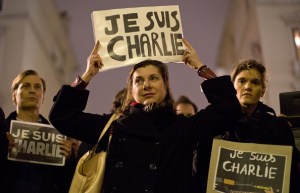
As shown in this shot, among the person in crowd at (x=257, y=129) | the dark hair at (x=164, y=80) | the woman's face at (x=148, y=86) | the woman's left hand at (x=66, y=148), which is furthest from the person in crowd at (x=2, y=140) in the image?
the person in crowd at (x=257, y=129)

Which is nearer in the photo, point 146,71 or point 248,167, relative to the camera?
point 248,167

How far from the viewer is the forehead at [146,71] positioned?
2752 mm

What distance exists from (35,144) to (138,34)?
48.3 inches

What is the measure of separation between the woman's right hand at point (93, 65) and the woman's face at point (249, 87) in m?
1.05

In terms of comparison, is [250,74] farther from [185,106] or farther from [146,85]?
[185,106]

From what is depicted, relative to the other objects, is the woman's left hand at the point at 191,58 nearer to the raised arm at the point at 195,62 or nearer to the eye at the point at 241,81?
the raised arm at the point at 195,62

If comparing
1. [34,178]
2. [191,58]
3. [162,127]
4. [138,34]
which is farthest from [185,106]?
[162,127]

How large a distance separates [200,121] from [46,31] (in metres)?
19.3

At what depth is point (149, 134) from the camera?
2.48m

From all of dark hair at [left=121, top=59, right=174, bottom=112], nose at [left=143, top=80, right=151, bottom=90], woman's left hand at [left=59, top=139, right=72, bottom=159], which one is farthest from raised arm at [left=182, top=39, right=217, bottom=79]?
woman's left hand at [left=59, top=139, right=72, bottom=159]

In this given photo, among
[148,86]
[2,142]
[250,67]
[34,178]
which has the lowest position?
[34,178]

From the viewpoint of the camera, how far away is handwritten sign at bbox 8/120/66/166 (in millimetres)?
3291

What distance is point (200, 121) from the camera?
2.61 meters

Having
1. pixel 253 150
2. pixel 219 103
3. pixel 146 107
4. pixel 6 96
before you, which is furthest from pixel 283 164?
pixel 6 96
